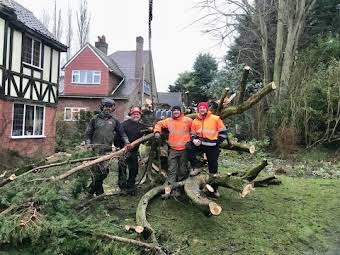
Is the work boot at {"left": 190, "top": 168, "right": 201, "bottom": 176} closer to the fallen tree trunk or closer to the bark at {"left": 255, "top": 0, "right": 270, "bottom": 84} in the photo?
the fallen tree trunk

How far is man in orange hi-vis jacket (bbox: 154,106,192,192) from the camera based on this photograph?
25.7 ft

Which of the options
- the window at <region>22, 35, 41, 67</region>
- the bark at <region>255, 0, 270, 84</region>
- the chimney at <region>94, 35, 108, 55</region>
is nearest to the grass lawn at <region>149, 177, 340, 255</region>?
the window at <region>22, 35, 41, 67</region>

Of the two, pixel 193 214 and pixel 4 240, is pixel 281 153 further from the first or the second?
pixel 4 240

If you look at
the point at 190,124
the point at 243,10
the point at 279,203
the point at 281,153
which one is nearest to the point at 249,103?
the point at 190,124

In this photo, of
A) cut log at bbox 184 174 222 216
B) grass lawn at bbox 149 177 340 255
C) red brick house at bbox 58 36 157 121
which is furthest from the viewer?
red brick house at bbox 58 36 157 121

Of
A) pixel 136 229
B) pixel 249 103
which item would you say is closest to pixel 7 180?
pixel 136 229

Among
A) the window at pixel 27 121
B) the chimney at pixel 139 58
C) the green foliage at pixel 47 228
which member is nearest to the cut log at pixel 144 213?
the green foliage at pixel 47 228

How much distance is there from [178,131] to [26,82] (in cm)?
1112

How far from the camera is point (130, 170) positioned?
836 cm

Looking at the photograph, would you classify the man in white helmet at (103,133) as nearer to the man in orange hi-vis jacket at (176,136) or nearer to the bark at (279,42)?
the man in orange hi-vis jacket at (176,136)

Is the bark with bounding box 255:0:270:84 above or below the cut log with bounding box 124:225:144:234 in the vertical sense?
above

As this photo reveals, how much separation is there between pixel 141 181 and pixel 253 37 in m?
20.5

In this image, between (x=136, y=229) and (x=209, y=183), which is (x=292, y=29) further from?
(x=136, y=229)

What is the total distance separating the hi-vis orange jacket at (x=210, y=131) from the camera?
25.1ft
